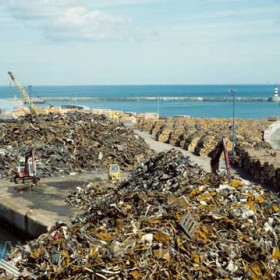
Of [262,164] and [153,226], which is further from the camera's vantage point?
[262,164]

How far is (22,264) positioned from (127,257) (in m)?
2.85

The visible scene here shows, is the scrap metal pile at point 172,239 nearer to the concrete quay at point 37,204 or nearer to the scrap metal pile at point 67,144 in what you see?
the concrete quay at point 37,204

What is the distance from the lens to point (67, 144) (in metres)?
31.2

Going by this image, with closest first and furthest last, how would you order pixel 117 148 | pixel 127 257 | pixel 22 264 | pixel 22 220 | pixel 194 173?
pixel 127 257 < pixel 22 264 < pixel 194 173 < pixel 22 220 < pixel 117 148

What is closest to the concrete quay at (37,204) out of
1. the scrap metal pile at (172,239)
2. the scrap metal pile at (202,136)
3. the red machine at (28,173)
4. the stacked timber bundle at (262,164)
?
the red machine at (28,173)

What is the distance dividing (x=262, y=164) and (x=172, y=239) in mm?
14563

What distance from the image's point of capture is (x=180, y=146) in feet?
130

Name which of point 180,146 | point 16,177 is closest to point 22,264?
point 16,177

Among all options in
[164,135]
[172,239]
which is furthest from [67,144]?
[172,239]

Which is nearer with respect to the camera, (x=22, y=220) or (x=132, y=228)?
(x=132, y=228)

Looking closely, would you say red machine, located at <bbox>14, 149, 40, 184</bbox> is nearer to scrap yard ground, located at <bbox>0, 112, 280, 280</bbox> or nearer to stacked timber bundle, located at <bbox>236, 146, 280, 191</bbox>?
scrap yard ground, located at <bbox>0, 112, 280, 280</bbox>

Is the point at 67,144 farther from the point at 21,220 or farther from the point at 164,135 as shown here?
the point at 164,135

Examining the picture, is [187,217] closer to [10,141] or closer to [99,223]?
[99,223]

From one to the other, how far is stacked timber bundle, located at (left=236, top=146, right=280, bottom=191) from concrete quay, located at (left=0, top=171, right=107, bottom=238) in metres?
7.80
